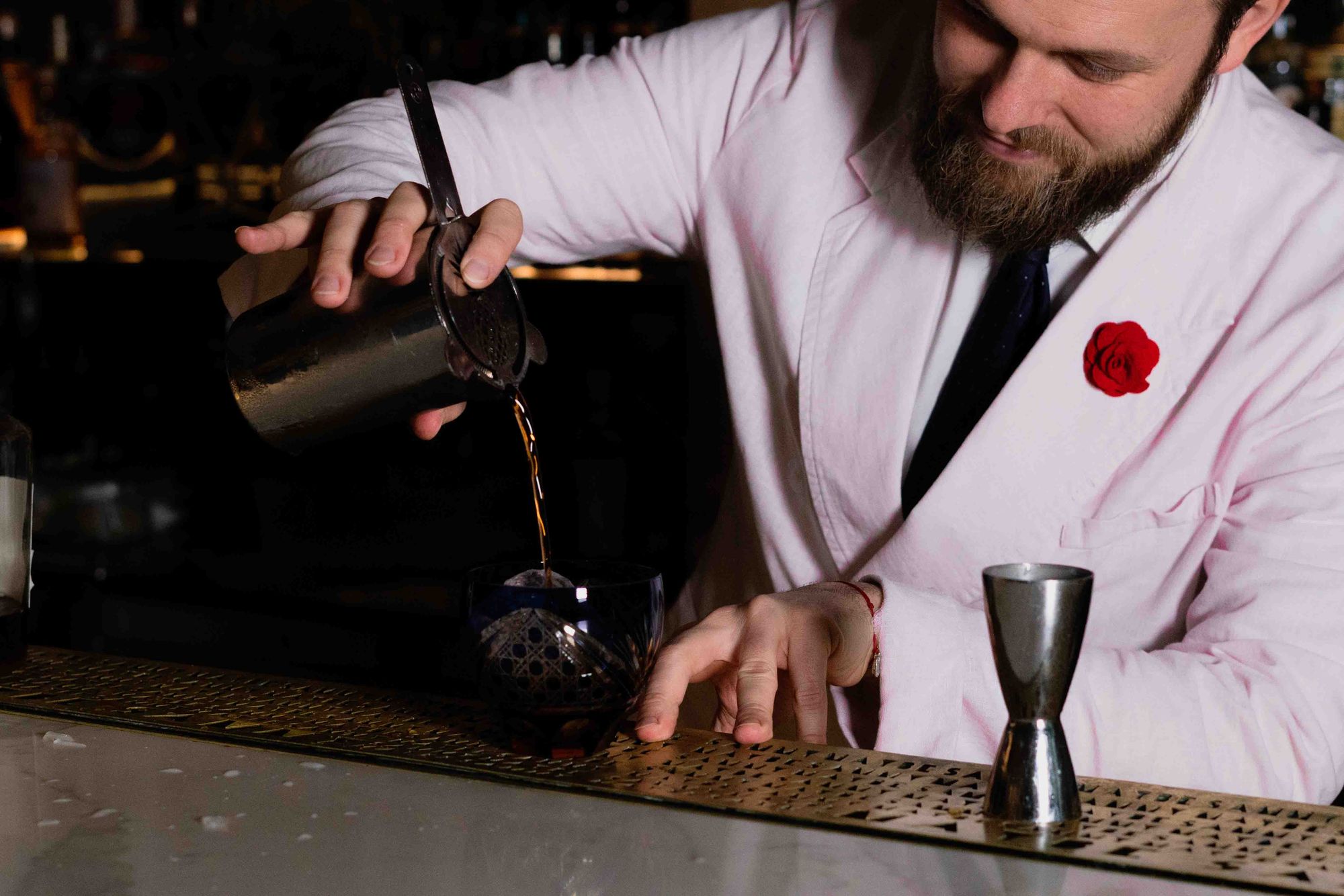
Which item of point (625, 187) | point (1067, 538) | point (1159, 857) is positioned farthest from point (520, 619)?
point (625, 187)

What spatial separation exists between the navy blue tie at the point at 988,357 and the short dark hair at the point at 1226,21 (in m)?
0.25

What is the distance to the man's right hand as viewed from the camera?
1.11 metres

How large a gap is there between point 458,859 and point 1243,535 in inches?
34.9

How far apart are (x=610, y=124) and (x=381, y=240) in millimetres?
714

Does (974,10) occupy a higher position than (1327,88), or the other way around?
(1327,88)

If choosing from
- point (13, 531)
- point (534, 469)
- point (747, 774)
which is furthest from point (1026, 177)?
point (13, 531)

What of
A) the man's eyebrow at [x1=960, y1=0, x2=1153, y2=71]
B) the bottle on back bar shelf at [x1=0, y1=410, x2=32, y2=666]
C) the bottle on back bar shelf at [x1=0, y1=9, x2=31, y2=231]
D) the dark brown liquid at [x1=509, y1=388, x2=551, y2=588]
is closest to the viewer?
the dark brown liquid at [x1=509, y1=388, x2=551, y2=588]

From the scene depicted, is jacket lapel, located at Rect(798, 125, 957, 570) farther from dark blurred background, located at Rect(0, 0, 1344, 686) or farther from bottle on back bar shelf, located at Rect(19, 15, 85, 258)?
bottle on back bar shelf, located at Rect(19, 15, 85, 258)

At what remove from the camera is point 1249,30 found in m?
1.47

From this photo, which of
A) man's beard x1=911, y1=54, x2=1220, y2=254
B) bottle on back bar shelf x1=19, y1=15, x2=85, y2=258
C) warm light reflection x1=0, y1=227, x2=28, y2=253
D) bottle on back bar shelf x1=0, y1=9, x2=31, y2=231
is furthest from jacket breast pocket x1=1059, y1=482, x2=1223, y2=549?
bottle on back bar shelf x1=0, y1=9, x2=31, y2=231

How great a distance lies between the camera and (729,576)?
188 cm

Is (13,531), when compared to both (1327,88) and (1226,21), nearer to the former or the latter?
(1226,21)

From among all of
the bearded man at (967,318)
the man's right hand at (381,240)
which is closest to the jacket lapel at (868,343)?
the bearded man at (967,318)

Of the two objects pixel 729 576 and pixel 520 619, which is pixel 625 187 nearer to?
pixel 729 576
